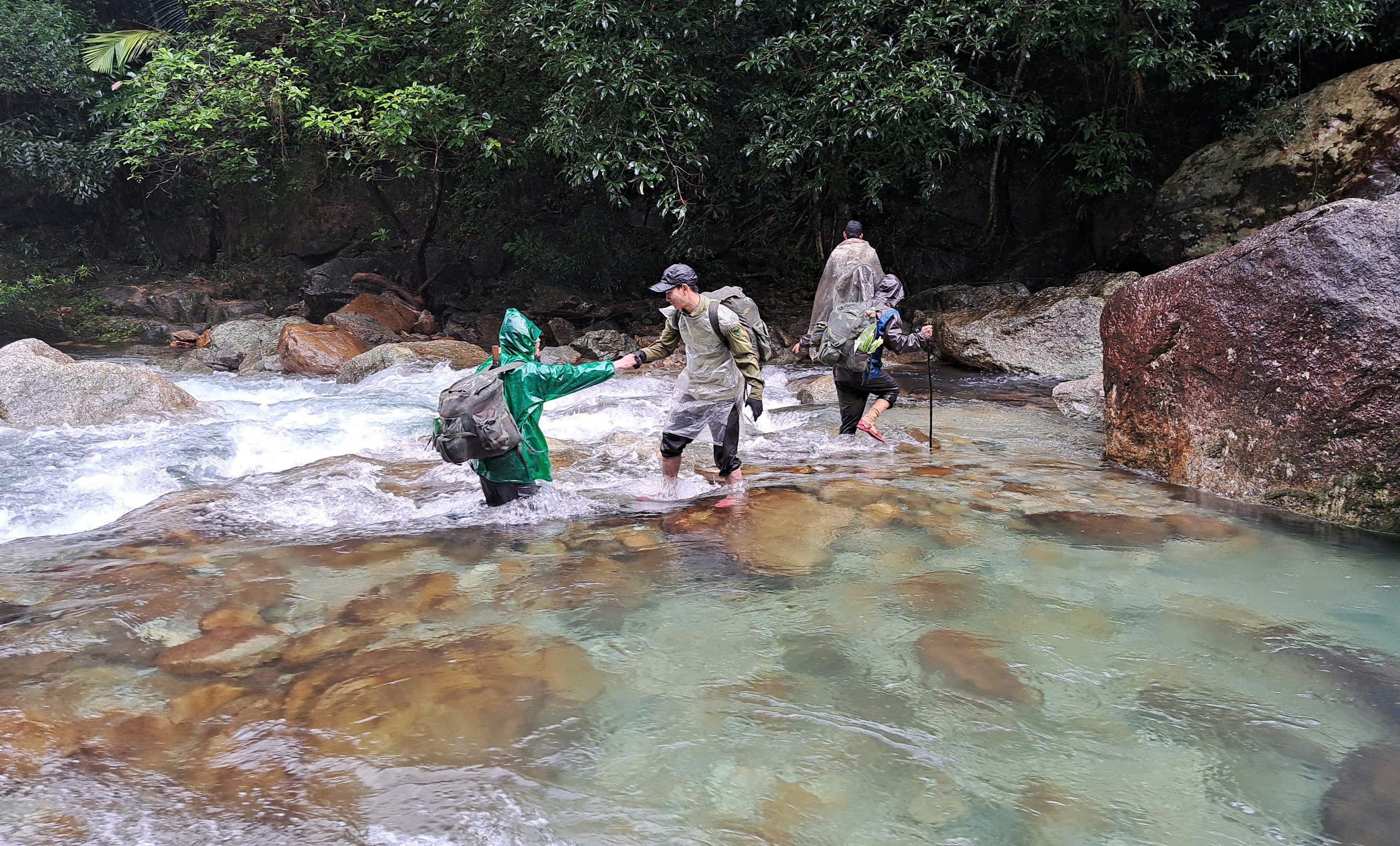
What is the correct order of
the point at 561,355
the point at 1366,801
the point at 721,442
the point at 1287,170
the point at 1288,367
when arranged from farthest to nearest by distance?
the point at 561,355, the point at 1287,170, the point at 721,442, the point at 1288,367, the point at 1366,801

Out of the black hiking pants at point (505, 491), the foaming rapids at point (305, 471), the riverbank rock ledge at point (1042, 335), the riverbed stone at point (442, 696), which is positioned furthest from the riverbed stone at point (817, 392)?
the riverbed stone at point (442, 696)

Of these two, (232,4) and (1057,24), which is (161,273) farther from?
(1057,24)

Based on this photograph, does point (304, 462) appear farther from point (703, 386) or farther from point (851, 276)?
point (851, 276)

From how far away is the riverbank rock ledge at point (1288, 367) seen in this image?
15.0 ft

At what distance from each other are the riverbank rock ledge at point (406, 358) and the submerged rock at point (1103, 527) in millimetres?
8815

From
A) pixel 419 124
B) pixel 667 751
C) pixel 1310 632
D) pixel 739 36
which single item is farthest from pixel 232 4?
pixel 1310 632

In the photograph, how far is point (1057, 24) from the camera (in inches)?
422

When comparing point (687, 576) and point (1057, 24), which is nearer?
point (687, 576)

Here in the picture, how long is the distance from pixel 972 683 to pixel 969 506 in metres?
2.13

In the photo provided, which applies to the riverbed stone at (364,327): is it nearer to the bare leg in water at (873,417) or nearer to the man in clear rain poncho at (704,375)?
the bare leg in water at (873,417)

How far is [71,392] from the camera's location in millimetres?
8016

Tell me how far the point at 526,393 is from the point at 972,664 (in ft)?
8.70

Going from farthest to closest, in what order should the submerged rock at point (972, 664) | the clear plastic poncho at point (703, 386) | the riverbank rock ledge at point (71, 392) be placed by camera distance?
the riverbank rock ledge at point (71, 392)
the clear plastic poncho at point (703, 386)
the submerged rock at point (972, 664)

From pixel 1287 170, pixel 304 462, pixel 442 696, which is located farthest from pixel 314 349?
pixel 1287 170
